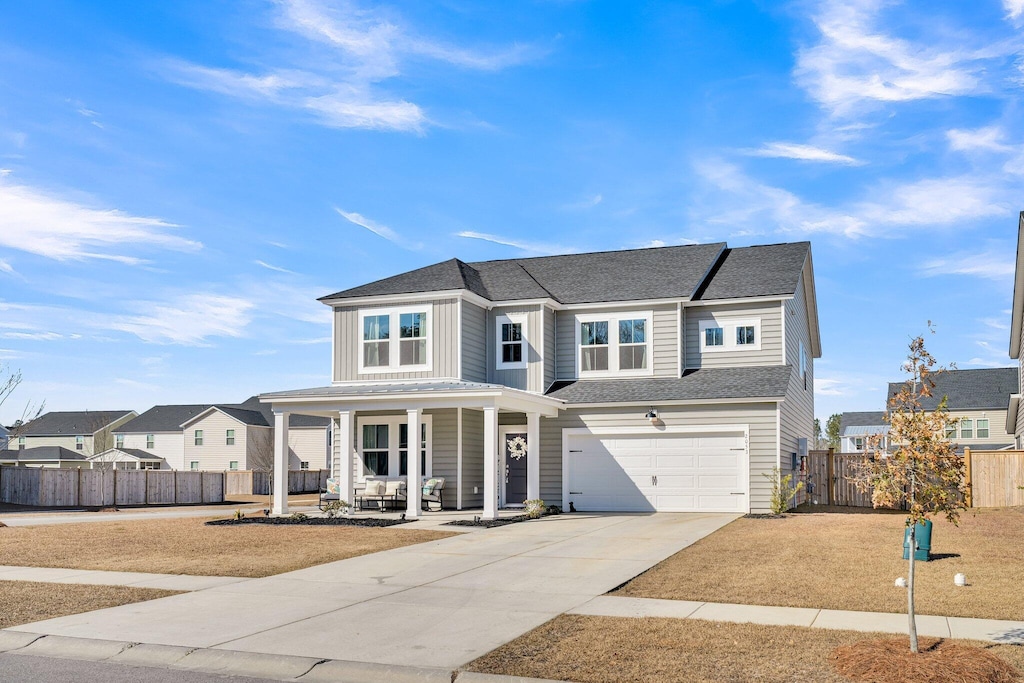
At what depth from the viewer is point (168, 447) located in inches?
2552

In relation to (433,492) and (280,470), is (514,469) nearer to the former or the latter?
(433,492)

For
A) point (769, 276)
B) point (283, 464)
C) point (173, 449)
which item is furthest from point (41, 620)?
point (173, 449)

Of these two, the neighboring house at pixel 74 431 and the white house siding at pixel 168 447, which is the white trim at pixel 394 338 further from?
the neighboring house at pixel 74 431

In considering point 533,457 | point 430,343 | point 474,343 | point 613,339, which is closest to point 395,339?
point 430,343

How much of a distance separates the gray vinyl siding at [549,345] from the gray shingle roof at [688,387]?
1.09ft

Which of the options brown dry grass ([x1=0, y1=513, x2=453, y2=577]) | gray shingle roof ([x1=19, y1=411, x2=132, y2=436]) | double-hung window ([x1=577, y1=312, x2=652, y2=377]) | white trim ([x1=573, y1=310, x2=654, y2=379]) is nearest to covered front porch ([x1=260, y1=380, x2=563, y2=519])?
white trim ([x1=573, y1=310, x2=654, y2=379])

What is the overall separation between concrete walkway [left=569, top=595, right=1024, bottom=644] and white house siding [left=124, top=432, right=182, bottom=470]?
58.7 metres

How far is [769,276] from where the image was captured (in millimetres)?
26344

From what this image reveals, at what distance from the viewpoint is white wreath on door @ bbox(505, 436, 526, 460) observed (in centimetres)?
2597

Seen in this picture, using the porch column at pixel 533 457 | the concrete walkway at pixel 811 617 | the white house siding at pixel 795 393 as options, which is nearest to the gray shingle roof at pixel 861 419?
the white house siding at pixel 795 393

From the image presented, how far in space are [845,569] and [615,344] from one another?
14103mm

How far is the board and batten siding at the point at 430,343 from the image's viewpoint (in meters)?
25.0

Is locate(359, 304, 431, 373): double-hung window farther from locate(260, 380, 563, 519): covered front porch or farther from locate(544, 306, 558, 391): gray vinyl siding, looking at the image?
locate(544, 306, 558, 391): gray vinyl siding

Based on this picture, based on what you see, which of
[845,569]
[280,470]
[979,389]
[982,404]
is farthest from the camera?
[979,389]
